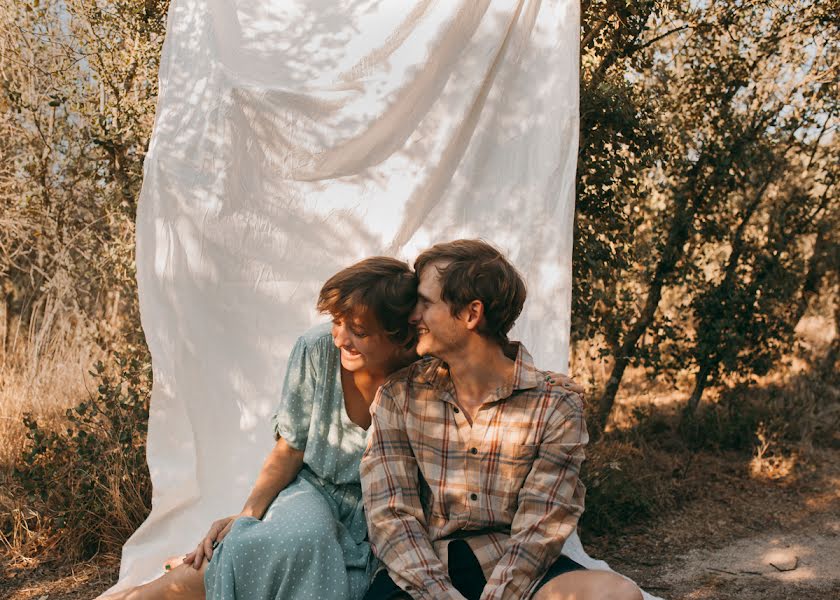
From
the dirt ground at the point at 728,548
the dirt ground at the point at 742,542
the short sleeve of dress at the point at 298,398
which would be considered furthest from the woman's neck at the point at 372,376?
the dirt ground at the point at 742,542

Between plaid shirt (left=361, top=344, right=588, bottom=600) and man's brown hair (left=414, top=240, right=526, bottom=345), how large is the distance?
0.13 m

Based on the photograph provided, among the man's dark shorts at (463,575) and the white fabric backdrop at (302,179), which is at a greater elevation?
the white fabric backdrop at (302,179)

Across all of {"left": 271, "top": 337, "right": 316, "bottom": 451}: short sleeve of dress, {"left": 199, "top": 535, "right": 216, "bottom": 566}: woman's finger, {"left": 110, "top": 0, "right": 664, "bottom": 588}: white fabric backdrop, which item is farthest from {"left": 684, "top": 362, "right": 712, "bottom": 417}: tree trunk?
{"left": 199, "top": 535, "right": 216, "bottom": 566}: woman's finger

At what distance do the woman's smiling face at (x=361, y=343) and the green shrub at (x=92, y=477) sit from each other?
1.54 m

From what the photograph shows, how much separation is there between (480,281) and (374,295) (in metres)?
0.27

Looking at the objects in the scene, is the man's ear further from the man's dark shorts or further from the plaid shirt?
the man's dark shorts

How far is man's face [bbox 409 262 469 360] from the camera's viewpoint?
Result: 216cm

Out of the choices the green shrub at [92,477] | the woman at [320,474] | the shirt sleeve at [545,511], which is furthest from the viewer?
the green shrub at [92,477]

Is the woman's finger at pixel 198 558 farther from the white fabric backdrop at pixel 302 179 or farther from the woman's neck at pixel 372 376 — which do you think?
the white fabric backdrop at pixel 302 179

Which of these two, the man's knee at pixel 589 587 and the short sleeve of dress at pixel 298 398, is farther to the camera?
the short sleeve of dress at pixel 298 398

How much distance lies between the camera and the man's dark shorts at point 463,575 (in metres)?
2.12

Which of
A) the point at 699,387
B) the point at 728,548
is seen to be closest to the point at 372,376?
the point at 728,548

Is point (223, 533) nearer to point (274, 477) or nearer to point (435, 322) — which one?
point (274, 477)

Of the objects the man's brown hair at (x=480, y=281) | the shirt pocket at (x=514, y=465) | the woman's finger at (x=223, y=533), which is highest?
the man's brown hair at (x=480, y=281)
